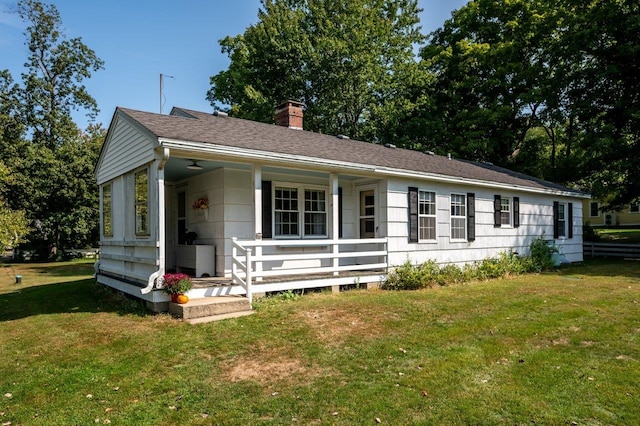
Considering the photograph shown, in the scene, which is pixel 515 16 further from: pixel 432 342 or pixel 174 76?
pixel 432 342

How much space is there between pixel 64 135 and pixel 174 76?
21184mm

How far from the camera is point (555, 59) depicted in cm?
2191

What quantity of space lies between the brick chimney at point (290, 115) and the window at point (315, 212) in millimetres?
3948

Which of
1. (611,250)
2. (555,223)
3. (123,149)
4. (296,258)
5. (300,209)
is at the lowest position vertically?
(611,250)

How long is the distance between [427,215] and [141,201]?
24.9ft

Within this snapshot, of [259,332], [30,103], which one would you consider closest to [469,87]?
[259,332]

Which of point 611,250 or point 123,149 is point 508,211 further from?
point 123,149

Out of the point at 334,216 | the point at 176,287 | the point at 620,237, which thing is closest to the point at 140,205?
the point at 176,287

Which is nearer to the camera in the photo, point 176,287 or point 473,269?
point 176,287

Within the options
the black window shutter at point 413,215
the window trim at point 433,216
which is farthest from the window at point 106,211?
the window trim at point 433,216

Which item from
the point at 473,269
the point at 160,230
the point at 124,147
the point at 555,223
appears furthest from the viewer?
the point at 555,223

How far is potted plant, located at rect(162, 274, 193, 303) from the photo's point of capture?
7.34m

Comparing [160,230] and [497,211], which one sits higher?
[497,211]

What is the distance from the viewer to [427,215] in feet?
39.3
